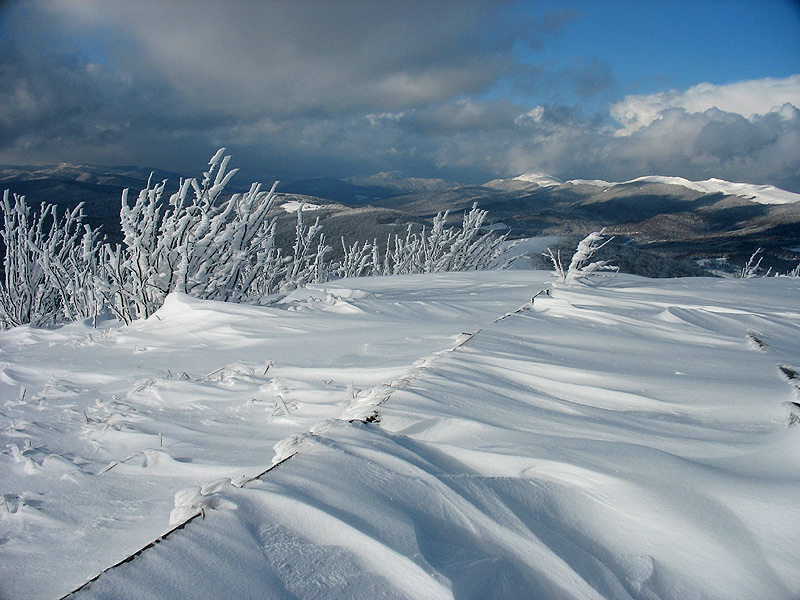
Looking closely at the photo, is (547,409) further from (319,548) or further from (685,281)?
(685,281)

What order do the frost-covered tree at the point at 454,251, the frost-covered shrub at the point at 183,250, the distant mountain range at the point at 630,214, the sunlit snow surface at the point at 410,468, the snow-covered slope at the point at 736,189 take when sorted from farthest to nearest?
1. the snow-covered slope at the point at 736,189
2. the distant mountain range at the point at 630,214
3. the frost-covered tree at the point at 454,251
4. the frost-covered shrub at the point at 183,250
5. the sunlit snow surface at the point at 410,468

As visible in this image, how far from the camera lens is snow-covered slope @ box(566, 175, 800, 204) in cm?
12494

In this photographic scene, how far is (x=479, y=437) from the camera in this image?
139 centimetres

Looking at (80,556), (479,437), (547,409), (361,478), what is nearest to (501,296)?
(547,409)

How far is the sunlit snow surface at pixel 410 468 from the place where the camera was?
856 millimetres

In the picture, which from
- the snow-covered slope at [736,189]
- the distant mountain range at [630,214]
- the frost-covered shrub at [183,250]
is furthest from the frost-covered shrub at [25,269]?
the snow-covered slope at [736,189]

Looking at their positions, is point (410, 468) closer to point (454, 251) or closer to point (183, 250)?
point (183, 250)

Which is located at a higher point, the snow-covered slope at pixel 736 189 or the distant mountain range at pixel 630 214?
the snow-covered slope at pixel 736 189

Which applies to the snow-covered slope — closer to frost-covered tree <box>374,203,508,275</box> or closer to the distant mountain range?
the distant mountain range

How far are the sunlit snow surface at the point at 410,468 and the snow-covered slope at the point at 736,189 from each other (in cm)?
15177

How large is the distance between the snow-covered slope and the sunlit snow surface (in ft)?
498

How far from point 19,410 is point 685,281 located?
6.36 metres

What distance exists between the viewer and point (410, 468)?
3.80ft

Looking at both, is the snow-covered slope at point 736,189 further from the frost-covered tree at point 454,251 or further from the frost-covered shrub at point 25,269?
the frost-covered shrub at point 25,269
